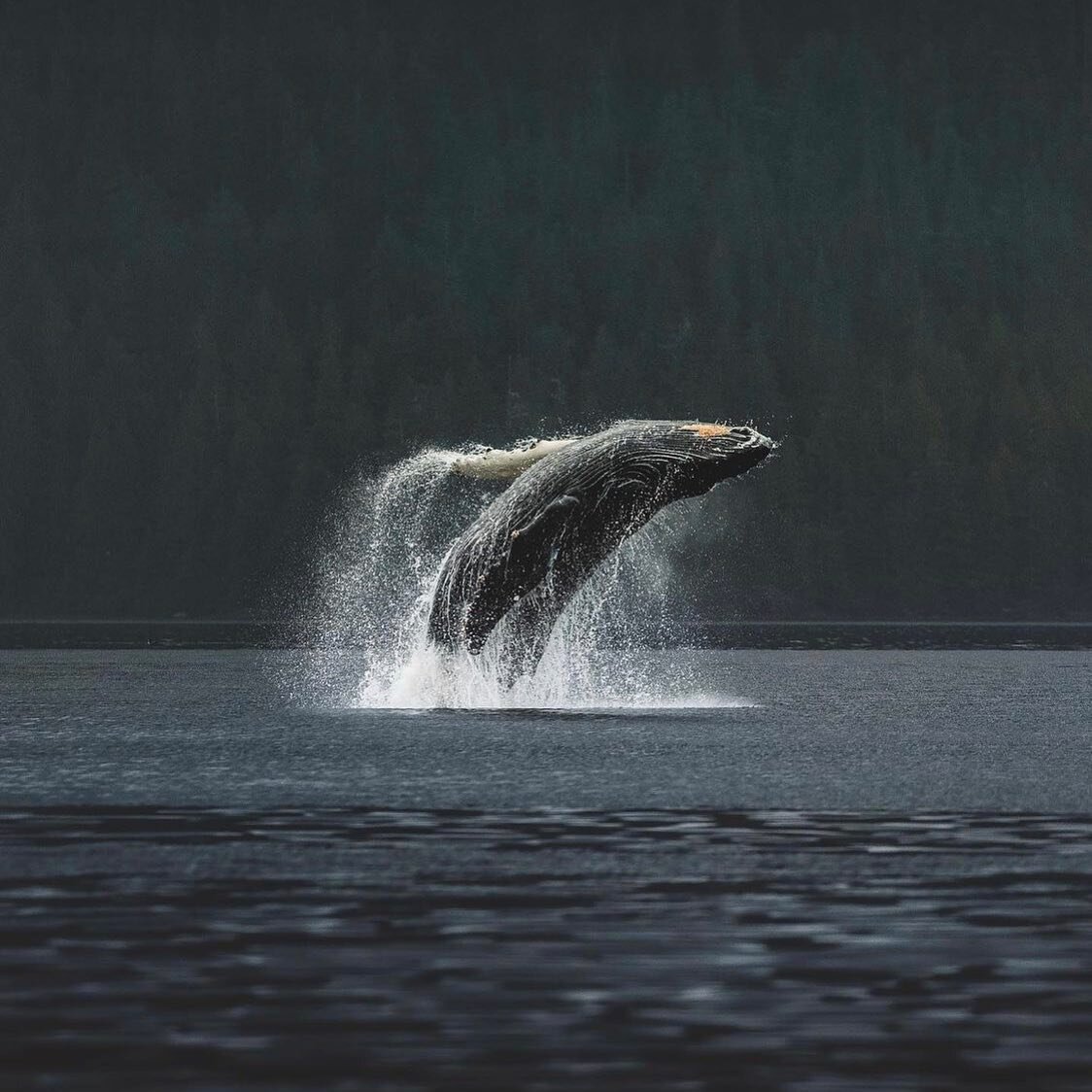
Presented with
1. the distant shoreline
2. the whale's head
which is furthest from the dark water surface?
the distant shoreline

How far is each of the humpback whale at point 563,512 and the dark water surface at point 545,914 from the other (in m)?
3.27

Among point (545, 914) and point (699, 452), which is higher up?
point (699, 452)

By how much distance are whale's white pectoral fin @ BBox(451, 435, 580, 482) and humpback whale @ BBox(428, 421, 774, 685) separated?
0.02 m

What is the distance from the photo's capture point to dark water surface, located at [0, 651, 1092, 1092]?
13.7 metres

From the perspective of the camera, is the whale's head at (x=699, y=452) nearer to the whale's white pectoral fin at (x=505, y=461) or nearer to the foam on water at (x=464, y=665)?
the whale's white pectoral fin at (x=505, y=461)

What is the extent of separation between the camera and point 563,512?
123 feet

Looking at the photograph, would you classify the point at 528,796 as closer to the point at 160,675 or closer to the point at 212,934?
the point at 212,934

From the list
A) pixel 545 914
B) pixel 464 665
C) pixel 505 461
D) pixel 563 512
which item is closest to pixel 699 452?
pixel 563 512

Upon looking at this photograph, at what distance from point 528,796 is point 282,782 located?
360cm

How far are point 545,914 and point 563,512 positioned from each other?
19318 millimetres

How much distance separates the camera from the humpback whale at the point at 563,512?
36.1 m

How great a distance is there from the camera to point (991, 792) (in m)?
28.1

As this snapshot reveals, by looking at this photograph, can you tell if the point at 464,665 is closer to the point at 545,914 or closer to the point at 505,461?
the point at 505,461

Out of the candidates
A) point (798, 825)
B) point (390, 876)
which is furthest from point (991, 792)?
point (390, 876)
